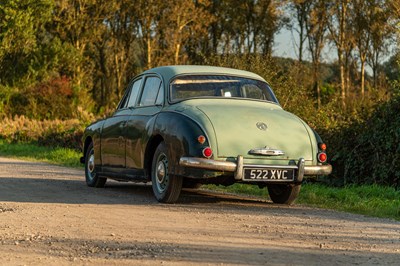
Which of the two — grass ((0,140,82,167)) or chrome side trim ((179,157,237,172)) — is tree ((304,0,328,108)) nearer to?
grass ((0,140,82,167))

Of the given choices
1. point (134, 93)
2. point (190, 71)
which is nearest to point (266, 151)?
point (190, 71)

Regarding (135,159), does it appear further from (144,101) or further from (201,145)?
(201,145)

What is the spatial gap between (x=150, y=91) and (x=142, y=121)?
0.63m

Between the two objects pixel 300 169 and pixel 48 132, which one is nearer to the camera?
pixel 300 169

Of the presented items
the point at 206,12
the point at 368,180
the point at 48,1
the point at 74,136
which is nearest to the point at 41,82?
the point at 48,1

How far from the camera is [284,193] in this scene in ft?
34.7

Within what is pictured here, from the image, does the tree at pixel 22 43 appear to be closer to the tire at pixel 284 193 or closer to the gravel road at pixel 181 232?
the gravel road at pixel 181 232

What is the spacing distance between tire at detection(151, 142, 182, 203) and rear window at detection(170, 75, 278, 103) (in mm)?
822

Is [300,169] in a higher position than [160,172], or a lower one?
higher

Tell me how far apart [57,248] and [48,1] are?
39.8 meters

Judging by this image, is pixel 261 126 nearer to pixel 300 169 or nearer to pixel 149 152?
pixel 300 169

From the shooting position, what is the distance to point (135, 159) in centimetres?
1070

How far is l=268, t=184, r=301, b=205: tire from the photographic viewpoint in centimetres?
1038

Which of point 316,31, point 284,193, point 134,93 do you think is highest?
point 316,31
